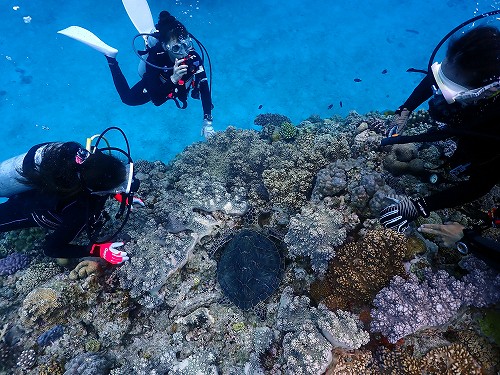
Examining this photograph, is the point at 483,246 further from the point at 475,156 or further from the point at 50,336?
the point at 50,336

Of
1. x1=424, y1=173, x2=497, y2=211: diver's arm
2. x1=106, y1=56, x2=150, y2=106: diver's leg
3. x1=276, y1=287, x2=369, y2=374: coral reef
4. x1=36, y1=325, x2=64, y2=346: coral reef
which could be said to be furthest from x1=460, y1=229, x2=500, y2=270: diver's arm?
x1=106, y1=56, x2=150, y2=106: diver's leg

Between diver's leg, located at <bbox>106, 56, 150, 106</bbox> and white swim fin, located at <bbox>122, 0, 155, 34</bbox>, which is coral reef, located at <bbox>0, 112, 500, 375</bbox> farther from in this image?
white swim fin, located at <bbox>122, 0, 155, 34</bbox>

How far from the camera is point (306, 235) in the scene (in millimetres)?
3861

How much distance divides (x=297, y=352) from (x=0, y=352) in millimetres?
4199

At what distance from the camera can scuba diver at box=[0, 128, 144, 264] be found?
3346 millimetres

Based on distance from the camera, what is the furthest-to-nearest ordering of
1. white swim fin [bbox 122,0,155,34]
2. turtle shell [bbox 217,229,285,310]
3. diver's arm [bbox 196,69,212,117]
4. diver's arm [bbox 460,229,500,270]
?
1. white swim fin [bbox 122,0,155,34]
2. diver's arm [bbox 196,69,212,117]
3. turtle shell [bbox 217,229,285,310]
4. diver's arm [bbox 460,229,500,270]

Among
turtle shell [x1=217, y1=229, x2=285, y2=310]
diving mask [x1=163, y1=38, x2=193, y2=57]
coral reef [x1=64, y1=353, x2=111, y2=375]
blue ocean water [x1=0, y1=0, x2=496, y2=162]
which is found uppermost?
diving mask [x1=163, y1=38, x2=193, y2=57]

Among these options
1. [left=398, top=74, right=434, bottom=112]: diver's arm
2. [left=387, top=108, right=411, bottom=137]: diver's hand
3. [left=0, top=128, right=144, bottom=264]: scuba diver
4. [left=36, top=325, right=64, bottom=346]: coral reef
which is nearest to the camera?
[left=0, top=128, right=144, bottom=264]: scuba diver

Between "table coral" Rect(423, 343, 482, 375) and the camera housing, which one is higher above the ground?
the camera housing

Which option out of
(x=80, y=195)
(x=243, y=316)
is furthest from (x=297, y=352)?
(x=80, y=195)

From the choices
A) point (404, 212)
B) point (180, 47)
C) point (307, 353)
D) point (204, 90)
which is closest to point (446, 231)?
point (404, 212)

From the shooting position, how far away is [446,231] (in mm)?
3455

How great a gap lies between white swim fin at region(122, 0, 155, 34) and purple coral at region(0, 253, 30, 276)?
6.07 meters

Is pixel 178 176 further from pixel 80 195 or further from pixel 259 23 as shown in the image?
pixel 259 23
